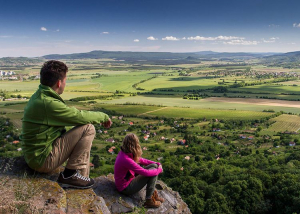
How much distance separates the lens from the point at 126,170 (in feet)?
22.2

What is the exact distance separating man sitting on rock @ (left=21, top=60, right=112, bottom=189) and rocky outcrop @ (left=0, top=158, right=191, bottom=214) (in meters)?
0.31

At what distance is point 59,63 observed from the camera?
5.50 meters

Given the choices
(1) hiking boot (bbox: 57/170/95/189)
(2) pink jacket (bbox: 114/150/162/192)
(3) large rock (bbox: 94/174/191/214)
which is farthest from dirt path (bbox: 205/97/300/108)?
(1) hiking boot (bbox: 57/170/95/189)

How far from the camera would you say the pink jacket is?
6.48m

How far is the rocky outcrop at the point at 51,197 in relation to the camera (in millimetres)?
4957

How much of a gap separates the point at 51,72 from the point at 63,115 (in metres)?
0.87

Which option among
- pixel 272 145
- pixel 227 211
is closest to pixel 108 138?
pixel 272 145

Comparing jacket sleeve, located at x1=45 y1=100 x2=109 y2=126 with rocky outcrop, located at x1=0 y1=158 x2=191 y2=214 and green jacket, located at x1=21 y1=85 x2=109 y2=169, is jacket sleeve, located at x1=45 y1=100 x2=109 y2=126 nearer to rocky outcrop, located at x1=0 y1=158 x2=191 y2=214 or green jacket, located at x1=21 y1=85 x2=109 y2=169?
green jacket, located at x1=21 y1=85 x2=109 y2=169

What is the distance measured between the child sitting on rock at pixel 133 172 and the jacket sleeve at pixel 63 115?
4.05 ft

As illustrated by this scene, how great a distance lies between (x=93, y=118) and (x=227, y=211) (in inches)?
816

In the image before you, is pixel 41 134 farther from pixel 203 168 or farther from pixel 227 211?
pixel 203 168

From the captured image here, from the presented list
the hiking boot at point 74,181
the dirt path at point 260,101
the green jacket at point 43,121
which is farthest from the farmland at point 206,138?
the green jacket at point 43,121

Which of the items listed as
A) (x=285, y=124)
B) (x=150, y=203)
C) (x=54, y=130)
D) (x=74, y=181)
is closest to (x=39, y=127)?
(x=54, y=130)

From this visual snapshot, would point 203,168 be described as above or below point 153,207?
below
